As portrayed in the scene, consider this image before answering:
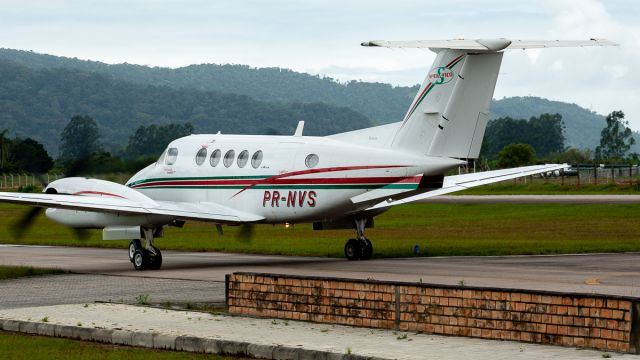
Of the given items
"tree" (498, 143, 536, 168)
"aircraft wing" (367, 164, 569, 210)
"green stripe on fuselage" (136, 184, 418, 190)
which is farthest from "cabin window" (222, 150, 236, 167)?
"tree" (498, 143, 536, 168)

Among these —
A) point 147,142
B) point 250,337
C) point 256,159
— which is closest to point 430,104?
point 256,159

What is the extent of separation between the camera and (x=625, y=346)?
1369 centimetres

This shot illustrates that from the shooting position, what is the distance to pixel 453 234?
45.6m

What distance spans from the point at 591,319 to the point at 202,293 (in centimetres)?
1111

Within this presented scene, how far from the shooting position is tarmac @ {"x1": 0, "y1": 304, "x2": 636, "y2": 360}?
46.1 feet

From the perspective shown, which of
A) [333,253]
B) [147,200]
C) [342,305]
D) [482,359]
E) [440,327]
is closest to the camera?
[482,359]

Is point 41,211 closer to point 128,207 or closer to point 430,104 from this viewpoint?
point 128,207

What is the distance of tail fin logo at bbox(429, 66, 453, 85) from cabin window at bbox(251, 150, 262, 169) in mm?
5420

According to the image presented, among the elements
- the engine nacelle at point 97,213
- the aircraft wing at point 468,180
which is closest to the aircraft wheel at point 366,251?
the aircraft wing at point 468,180

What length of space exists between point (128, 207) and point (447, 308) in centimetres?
1629

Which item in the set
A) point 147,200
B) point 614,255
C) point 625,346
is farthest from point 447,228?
point 625,346

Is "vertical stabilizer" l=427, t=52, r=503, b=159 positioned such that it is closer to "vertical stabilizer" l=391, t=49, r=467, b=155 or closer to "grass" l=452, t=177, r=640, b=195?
"vertical stabilizer" l=391, t=49, r=467, b=155

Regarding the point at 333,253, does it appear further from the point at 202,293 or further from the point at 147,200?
the point at 202,293

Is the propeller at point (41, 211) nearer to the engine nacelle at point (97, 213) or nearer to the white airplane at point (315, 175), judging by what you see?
the engine nacelle at point (97, 213)
